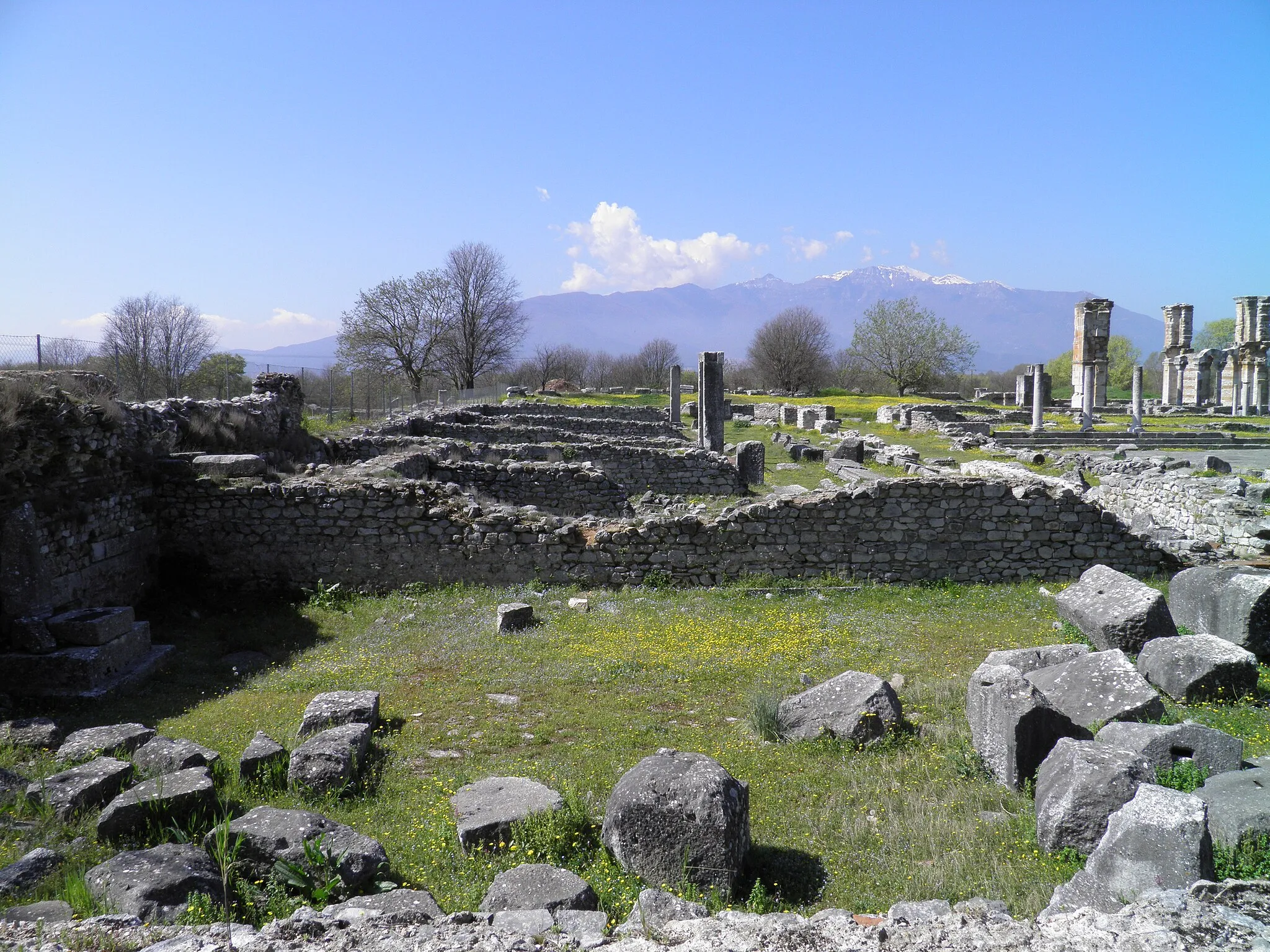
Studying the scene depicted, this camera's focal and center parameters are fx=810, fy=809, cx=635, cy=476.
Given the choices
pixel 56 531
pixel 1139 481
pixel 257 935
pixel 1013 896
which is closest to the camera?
pixel 257 935

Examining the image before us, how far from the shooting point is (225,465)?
12750mm

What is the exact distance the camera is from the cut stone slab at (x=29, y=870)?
4734mm

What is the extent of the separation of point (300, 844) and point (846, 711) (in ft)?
14.3

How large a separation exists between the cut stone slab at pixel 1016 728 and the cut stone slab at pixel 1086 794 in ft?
1.90

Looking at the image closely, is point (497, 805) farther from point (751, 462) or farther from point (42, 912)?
point (751, 462)

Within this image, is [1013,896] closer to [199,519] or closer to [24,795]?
[24,795]

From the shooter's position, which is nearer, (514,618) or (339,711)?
(339,711)

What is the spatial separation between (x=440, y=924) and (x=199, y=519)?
10405 mm

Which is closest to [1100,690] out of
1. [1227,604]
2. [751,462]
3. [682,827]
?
[1227,604]

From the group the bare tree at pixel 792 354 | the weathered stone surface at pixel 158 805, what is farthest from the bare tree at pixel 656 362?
the weathered stone surface at pixel 158 805

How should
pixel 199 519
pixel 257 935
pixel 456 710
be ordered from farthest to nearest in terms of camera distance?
1. pixel 199 519
2. pixel 456 710
3. pixel 257 935

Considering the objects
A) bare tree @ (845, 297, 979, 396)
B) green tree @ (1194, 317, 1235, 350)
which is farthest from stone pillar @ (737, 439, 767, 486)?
green tree @ (1194, 317, 1235, 350)

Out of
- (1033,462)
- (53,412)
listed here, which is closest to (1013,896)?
(53,412)

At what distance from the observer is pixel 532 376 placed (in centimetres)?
8238
